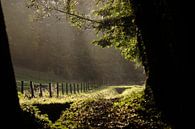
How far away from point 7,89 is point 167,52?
11.8 ft

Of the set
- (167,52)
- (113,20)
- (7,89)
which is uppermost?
(113,20)

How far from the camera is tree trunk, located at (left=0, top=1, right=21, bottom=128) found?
7.81m

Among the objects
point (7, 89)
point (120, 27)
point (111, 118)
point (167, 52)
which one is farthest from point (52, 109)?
point (7, 89)

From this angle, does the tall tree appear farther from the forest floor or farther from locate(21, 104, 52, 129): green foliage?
locate(21, 104, 52, 129): green foliage

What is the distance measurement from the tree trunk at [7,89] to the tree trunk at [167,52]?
10.3ft

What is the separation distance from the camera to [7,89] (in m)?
7.95

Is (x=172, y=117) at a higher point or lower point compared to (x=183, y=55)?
lower

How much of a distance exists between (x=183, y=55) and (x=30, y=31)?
205 ft

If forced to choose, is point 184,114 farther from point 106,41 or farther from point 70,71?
point 70,71

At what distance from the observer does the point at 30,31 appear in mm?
67750

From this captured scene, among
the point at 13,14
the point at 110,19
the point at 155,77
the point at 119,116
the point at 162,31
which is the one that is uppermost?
the point at 13,14

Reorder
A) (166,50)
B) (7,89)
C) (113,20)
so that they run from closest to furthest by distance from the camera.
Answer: (7,89) → (166,50) → (113,20)

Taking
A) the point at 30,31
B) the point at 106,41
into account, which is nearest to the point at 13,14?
the point at 30,31

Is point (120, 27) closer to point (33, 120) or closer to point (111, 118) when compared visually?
point (111, 118)
